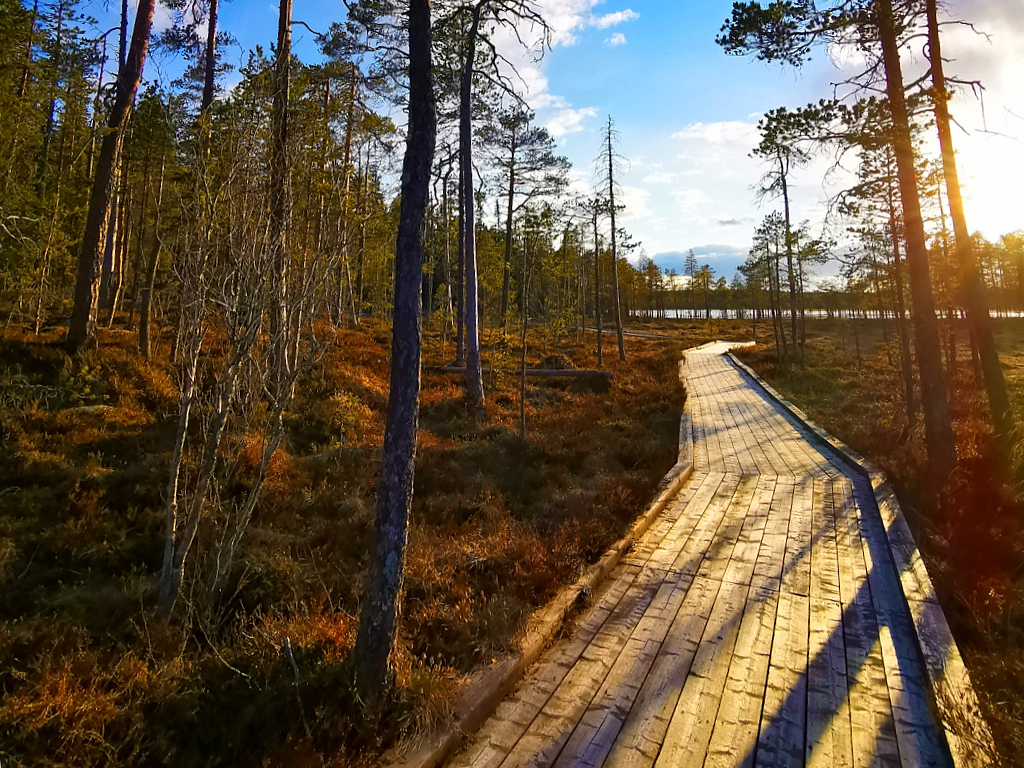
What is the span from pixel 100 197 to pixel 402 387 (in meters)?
10.2

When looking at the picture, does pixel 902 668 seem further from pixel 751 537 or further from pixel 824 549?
pixel 751 537

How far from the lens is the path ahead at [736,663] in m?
2.75

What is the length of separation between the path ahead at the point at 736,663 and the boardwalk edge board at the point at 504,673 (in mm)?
96

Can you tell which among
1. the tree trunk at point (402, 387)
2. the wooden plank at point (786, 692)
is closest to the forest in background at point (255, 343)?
the tree trunk at point (402, 387)

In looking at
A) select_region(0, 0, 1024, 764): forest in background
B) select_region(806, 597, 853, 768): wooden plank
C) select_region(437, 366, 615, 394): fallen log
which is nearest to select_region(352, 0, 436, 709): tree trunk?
select_region(0, 0, 1024, 764): forest in background

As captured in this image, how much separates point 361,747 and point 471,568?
7.92 ft

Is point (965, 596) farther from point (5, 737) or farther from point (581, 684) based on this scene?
point (5, 737)

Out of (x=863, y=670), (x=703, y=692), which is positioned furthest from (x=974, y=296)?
(x=703, y=692)

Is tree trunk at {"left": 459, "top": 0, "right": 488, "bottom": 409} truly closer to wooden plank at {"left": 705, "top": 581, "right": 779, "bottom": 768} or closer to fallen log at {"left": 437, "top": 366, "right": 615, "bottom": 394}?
fallen log at {"left": 437, "top": 366, "right": 615, "bottom": 394}

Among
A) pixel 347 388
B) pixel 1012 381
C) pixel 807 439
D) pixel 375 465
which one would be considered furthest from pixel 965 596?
pixel 1012 381

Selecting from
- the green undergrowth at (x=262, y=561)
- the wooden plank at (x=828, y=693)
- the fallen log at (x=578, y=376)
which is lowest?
the wooden plank at (x=828, y=693)

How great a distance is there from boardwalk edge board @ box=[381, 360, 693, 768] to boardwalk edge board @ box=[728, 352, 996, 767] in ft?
7.99

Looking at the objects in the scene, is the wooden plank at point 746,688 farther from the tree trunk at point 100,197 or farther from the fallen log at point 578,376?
the fallen log at point 578,376

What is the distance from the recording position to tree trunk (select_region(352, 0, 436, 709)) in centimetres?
305
